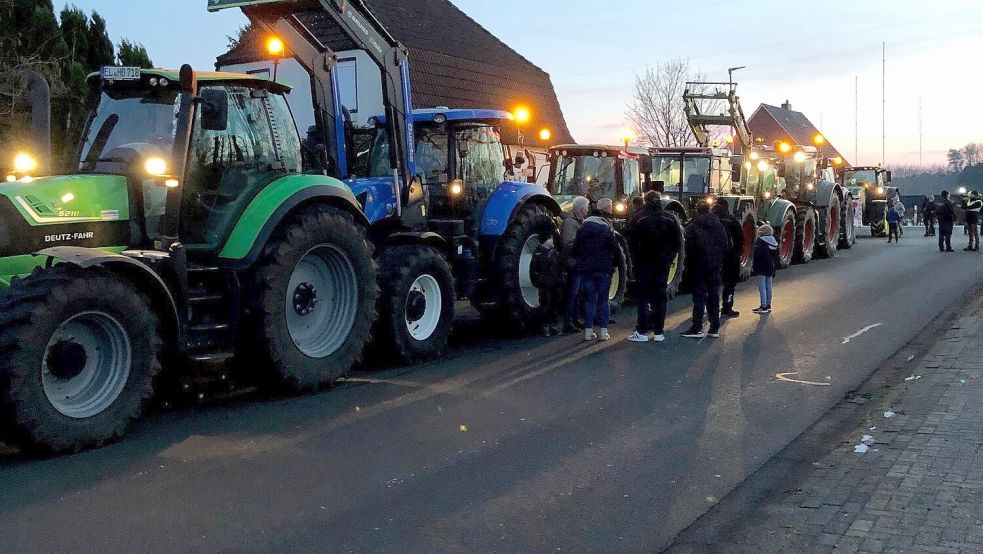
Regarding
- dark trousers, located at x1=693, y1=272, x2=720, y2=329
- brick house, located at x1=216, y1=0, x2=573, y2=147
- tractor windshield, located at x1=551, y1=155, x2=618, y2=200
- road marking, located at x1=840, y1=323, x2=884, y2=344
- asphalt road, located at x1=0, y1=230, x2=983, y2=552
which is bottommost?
road marking, located at x1=840, y1=323, x2=884, y2=344

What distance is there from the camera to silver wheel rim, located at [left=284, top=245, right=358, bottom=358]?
8570 mm

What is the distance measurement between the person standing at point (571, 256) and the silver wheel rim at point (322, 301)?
3.68m

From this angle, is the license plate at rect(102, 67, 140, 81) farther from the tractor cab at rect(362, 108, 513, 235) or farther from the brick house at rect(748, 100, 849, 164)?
the brick house at rect(748, 100, 849, 164)

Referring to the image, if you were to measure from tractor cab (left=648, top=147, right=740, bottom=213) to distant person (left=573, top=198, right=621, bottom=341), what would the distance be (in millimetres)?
7023

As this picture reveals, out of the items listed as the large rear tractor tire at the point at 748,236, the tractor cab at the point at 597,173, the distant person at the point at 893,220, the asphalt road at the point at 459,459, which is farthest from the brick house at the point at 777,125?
the asphalt road at the point at 459,459

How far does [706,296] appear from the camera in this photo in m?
12.1

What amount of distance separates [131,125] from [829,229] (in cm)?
2031

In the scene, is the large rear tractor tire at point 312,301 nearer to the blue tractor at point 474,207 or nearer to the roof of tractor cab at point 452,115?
the blue tractor at point 474,207

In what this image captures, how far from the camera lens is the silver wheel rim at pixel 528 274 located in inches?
474

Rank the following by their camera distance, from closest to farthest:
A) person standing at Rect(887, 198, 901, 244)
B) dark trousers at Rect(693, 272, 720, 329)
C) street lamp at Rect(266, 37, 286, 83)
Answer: street lamp at Rect(266, 37, 286, 83), dark trousers at Rect(693, 272, 720, 329), person standing at Rect(887, 198, 901, 244)

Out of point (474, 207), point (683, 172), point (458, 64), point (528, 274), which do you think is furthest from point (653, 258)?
point (458, 64)

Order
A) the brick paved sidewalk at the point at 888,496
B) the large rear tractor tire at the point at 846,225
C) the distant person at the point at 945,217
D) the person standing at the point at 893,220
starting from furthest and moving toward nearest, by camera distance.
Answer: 1. the person standing at the point at 893,220
2. the large rear tractor tire at the point at 846,225
3. the distant person at the point at 945,217
4. the brick paved sidewalk at the point at 888,496

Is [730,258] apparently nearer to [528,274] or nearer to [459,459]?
[528,274]

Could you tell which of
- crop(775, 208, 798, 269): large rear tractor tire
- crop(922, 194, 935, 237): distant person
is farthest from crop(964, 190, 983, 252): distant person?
crop(775, 208, 798, 269): large rear tractor tire
